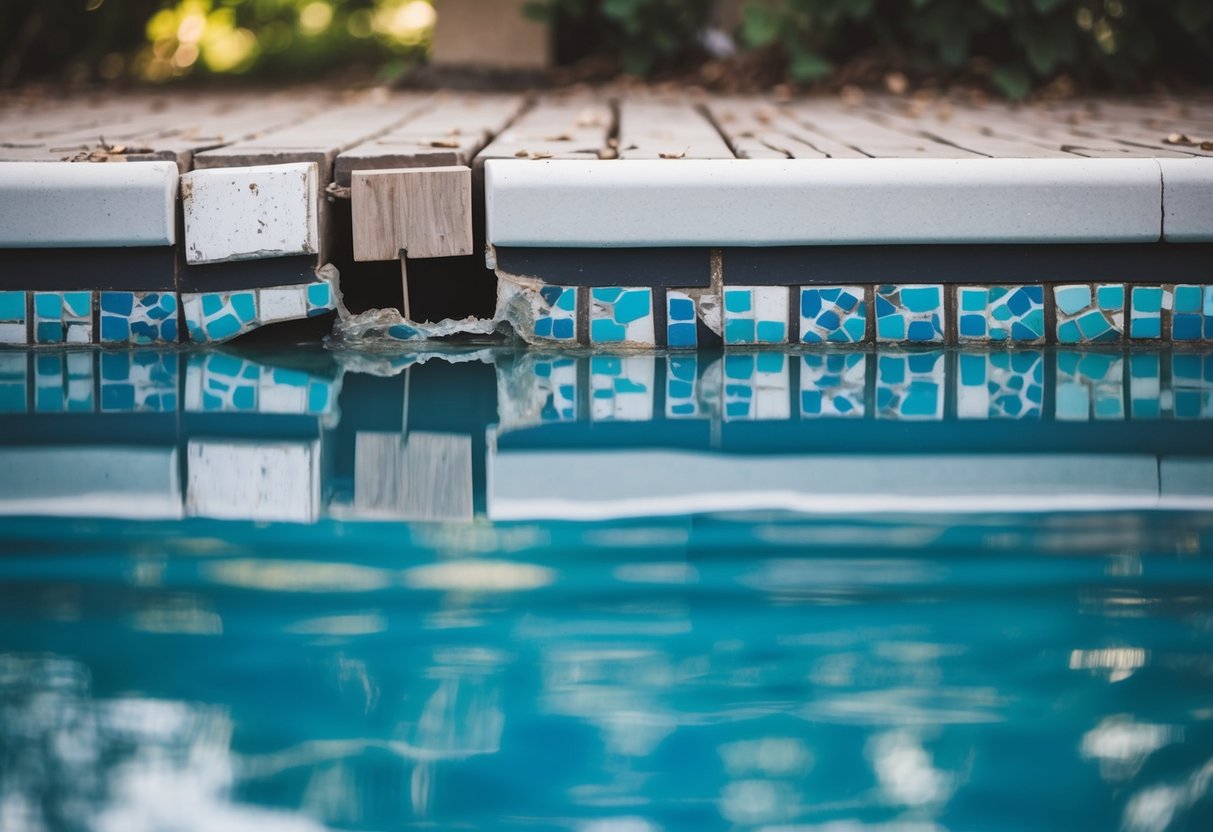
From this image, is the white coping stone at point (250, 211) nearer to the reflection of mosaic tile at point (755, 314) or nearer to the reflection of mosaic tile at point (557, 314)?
the reflection of mosaic tile at point (557, 314)

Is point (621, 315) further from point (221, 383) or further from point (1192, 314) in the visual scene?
point (1192, 314)

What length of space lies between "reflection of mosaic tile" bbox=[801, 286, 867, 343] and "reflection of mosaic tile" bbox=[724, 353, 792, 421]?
11 cm

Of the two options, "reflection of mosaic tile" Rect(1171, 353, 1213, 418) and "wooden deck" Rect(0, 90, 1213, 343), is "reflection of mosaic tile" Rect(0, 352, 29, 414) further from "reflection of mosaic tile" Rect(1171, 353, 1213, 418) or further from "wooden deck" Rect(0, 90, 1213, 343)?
"reflection of mosaic tile" Rect(1171, 353, 1213, 418)

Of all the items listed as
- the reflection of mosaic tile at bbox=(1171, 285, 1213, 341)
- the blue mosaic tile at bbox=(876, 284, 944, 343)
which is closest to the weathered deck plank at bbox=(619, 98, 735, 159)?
the blue mosaic tile at bbox=(876, 284, 944, 343)

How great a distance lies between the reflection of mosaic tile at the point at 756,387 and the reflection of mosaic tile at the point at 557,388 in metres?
0.25

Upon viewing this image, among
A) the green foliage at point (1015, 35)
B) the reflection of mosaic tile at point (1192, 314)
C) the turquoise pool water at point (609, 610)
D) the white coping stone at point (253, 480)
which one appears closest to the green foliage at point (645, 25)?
the green foliage at point (1015, 35)

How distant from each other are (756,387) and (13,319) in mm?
1431

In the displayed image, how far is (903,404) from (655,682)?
1.11 meters

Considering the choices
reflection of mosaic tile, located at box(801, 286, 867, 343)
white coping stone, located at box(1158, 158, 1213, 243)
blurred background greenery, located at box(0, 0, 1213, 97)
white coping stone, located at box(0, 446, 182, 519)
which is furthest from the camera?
blurred background greenery, located at box(0, 0, 1213, 97)

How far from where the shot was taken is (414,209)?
253cm

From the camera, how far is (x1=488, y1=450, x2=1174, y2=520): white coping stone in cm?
160

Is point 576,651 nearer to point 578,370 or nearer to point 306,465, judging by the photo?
point 306,465

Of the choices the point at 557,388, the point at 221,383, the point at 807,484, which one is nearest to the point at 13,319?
the point at 221,383

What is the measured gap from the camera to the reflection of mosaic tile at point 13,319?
2.56 metres
